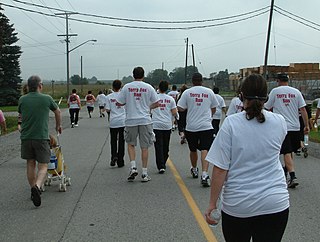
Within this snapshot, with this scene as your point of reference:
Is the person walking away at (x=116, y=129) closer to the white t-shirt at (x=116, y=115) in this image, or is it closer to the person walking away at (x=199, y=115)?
the white t-shirt at (x=116, y=115)

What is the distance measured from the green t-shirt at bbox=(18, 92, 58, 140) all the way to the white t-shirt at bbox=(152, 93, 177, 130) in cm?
303

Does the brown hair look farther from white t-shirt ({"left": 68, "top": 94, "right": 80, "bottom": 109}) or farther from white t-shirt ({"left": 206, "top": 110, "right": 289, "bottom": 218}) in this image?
white t-shirt ({"left": 68, "top": 94, "right": 80, "bottom": 109})

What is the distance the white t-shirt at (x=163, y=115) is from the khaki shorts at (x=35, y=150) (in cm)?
303

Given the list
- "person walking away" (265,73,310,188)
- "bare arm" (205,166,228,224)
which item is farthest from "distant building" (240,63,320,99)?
"bare arm" (205,166,228,224)

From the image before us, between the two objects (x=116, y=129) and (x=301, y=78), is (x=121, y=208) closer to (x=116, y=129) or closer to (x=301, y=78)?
(x=116, y=129)

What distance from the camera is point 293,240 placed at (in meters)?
5.30

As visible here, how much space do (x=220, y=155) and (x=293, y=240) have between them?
99.4 inches

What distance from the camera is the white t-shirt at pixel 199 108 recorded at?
845 centimetres

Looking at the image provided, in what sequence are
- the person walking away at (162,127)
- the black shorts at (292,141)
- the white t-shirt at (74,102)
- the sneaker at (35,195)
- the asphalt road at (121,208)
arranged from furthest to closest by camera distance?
the white t-shirt at (74,102) < the person walking away at (162,127) < the black shorts at (292,141) < the sneaker at (35,195) < the asphalt road at (121,208)

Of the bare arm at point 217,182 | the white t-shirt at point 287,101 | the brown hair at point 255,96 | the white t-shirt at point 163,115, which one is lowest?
the white t-shirt at point 163,115

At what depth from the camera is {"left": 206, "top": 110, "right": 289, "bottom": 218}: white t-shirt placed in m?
3.24

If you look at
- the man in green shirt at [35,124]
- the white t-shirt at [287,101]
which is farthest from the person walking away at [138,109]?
the white t-shirt at [287,101]

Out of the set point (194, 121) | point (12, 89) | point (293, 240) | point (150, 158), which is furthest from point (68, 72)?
point (293, 240)

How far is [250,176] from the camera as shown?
3297 millimetres
